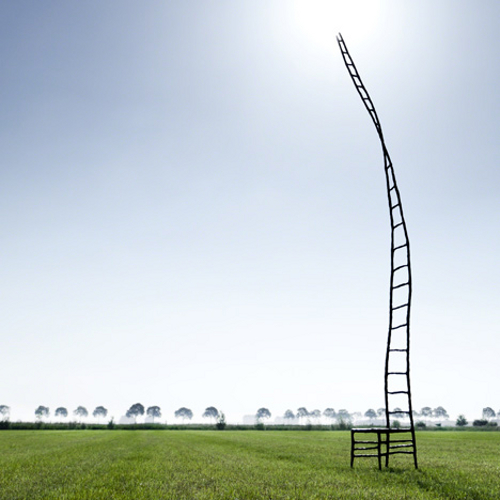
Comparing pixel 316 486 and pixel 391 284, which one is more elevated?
pixel 391 284

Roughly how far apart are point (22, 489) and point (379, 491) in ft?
23.8

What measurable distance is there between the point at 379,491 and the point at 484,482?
→ 2.97 metres

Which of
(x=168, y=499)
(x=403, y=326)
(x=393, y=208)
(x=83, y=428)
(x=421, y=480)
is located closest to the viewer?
(x=168, y=499)

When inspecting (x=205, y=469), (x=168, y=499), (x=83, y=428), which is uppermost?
(x=83, y=428)

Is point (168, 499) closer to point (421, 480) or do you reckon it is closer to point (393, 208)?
point (421, 480)

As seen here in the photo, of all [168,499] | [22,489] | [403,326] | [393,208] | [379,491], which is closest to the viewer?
[168,499]

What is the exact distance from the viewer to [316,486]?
9.02 metres

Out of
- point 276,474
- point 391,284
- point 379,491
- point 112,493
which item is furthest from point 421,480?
point 112,493

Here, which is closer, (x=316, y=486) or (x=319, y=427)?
(x=316, y=486)

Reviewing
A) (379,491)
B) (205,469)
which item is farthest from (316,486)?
(205,469)

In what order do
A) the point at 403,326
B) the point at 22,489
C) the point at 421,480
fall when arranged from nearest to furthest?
the point at 22,489
the point at 421,480
the point at 403,326

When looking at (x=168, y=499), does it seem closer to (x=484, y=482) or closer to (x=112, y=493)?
(x=112, y=493)

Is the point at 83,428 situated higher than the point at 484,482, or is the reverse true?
the point at 83,428

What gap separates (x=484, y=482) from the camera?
31.3 ft
